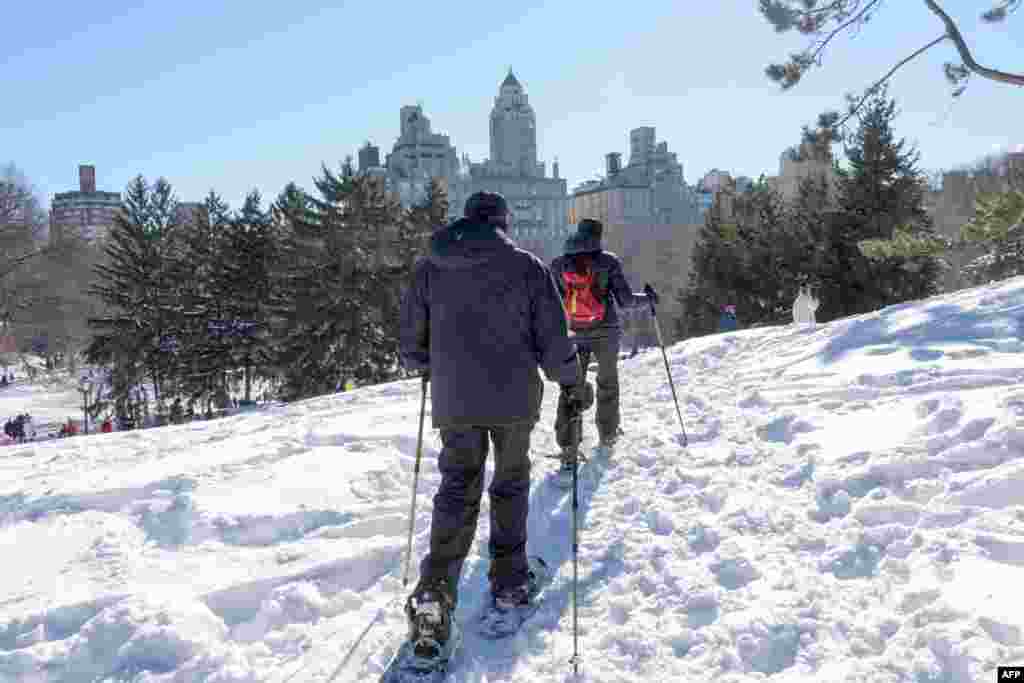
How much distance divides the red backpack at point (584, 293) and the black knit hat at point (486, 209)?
108 inches

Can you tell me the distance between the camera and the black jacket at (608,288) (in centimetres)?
651

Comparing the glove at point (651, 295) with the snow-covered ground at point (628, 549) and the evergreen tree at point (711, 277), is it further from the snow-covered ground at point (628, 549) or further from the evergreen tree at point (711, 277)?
the evergreen tree at point (711, 277)

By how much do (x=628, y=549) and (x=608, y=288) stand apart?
8.80 feet

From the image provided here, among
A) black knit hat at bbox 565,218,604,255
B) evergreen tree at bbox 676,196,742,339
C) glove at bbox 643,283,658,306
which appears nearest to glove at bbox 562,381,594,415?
black knit hat at bbox 565,218,604,255

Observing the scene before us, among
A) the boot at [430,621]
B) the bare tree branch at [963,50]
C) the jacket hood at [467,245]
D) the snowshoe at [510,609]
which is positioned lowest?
the snowshoe at [510,609]

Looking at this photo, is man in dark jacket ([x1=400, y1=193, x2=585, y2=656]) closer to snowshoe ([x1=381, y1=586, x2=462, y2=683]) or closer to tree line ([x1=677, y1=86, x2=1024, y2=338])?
snowshoe ([x1=381, y1=586, x2=462, y2=683])

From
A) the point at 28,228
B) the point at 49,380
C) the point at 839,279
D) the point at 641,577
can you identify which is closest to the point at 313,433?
the point at 641,577

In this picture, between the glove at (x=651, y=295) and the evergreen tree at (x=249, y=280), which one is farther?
the evergreen tree at (x=249, y=280)

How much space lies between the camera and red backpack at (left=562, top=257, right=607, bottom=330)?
257 inches

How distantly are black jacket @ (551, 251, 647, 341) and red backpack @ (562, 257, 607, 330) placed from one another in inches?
1.3

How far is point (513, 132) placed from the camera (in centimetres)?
13800

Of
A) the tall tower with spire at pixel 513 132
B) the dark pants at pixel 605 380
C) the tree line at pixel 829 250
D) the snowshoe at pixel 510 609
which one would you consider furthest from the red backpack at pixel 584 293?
the tall tower with spire at pixel 513 132

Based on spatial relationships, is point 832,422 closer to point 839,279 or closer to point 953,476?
point 953,476

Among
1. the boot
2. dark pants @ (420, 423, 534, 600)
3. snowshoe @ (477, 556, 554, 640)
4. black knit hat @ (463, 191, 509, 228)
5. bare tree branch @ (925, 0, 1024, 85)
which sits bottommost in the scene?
snowshoe @ (477, 556, 554, 640)
